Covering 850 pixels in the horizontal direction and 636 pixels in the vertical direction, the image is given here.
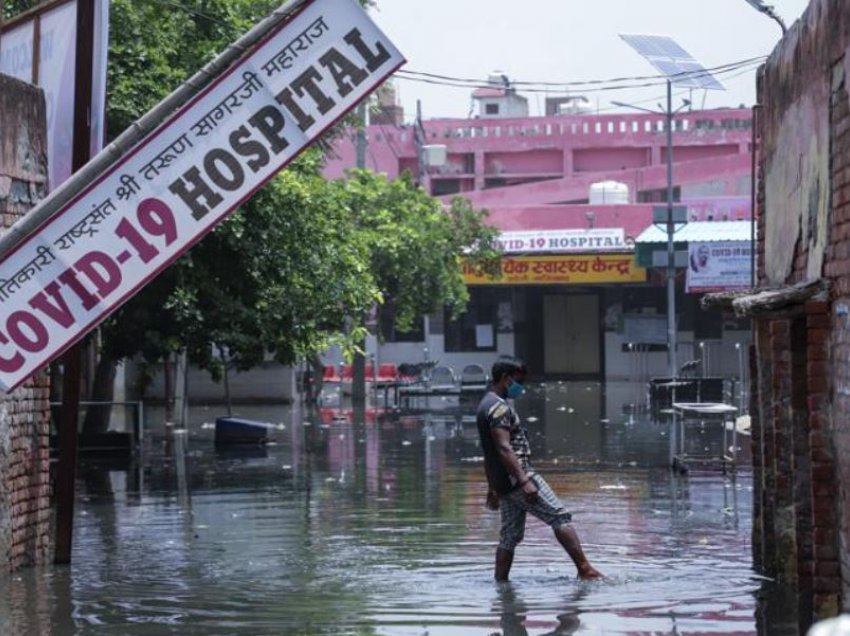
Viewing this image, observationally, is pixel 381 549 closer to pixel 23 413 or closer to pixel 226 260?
pixel 23 413

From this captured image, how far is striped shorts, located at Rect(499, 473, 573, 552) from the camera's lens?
12711mm

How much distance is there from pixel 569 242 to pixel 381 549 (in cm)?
3923

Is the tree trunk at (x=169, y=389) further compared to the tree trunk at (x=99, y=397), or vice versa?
the tree trunk at (x=169, y=389)

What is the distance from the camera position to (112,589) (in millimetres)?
12867

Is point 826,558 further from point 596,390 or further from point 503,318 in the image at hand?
point 503,318

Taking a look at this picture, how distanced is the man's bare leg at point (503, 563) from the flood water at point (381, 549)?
0.32 ft

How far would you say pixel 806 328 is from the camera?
440 inches

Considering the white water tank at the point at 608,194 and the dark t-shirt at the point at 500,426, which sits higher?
the white water tank at the point at 608,194

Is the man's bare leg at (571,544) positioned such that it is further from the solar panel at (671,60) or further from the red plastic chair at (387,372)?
the red plastic chair at (387,372)

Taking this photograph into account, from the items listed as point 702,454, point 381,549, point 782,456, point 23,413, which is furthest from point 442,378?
point 782,456

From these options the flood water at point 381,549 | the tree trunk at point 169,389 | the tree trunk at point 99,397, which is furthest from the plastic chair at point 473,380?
the tree trunk at point 99,397

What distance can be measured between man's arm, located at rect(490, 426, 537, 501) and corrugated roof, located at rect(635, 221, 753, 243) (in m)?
36.2

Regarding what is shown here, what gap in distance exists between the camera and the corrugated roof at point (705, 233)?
49028 mm

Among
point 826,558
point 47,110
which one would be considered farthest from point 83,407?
point 826,558
